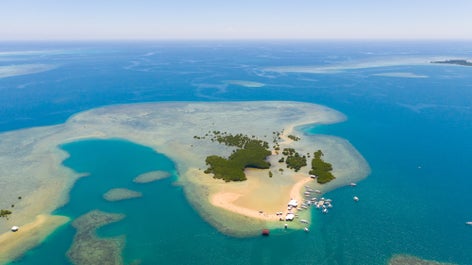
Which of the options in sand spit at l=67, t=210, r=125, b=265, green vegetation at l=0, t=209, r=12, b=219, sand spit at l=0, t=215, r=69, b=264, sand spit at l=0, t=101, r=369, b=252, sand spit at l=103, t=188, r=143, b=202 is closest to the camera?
sand spit at l=67, t=210, r=125, b=265

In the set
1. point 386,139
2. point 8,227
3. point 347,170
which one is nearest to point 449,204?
point 347,170

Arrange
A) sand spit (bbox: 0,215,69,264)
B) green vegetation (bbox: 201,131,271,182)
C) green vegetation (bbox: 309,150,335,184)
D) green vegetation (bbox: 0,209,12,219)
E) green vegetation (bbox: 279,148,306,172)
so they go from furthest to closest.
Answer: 1. green vegetation (bbox: 279,148,306,172)
2. green vegetation (bbox: 201,131,271,182)
3. green vegetation (bbox: 309,150,335,184)
4. green vegetation (bbox: 0,209,12,219)
5. sand spit (bbox: 0,215,69,264)

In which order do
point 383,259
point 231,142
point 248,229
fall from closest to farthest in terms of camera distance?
point 383,259, point 248,229, point 231,142

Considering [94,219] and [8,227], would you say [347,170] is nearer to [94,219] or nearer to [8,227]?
[94,219]

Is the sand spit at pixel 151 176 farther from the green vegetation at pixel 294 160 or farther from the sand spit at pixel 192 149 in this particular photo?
the green vegetation at pixel 294 160

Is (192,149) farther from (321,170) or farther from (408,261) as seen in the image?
(408,261)

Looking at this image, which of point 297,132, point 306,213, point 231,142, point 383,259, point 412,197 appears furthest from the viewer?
point 297,132

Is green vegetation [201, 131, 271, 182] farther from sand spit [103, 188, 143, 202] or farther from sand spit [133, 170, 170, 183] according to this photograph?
sand spit [103, 188, 143, 202]

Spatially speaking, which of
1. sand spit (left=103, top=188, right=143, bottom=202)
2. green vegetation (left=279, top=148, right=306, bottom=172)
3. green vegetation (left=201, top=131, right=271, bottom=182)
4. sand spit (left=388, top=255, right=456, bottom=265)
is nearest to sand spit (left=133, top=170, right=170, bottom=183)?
sand spit (left=103, top=188, right=143, bottom=202)
